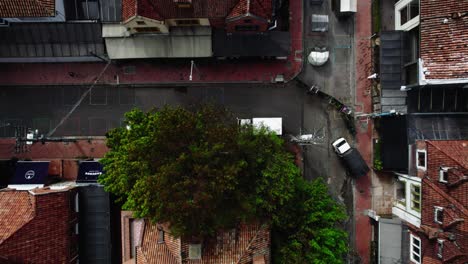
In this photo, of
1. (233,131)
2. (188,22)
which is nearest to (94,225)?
(233,131)

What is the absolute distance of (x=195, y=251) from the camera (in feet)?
124

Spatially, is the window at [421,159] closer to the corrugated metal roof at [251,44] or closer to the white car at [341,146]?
the white car at [341,146]

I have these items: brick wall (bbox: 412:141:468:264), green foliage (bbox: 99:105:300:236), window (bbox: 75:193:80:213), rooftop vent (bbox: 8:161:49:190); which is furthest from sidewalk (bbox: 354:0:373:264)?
rooftop vent (bbox: 8:161:49:190)

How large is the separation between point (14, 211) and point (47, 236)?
422cm

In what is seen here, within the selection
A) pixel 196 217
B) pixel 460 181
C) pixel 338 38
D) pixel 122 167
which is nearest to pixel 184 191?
pixel 196 217

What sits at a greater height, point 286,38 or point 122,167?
point 286,38

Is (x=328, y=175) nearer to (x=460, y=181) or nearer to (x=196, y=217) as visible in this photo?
(x=460, y=181)

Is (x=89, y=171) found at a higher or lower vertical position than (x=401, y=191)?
higher

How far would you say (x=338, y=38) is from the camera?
50.8 metres

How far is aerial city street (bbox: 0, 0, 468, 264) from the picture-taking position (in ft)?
124

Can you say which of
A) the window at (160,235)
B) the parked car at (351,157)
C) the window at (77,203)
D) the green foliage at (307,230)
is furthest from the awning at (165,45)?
the window at (160,235)

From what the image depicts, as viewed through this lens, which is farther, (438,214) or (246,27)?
(246,27)

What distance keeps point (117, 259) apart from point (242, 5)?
111ft

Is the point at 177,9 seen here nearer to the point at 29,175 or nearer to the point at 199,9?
the point at 199,9
